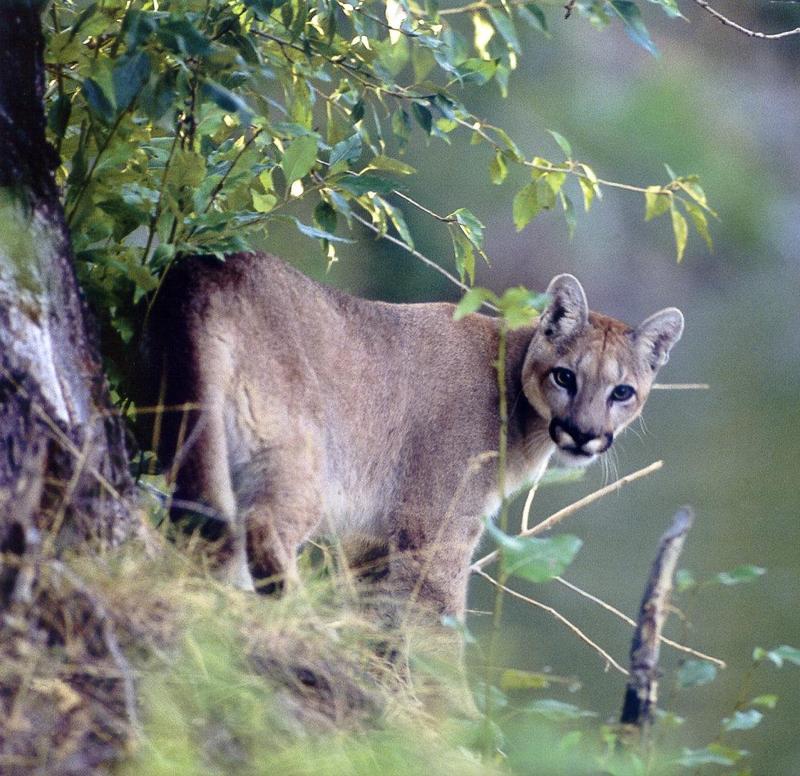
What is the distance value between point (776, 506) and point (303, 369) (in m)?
8.39

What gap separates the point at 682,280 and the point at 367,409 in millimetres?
11784

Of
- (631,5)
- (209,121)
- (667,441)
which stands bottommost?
(667,441)

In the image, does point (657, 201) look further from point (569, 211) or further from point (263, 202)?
point (263, 202)

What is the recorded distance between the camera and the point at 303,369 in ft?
13.5

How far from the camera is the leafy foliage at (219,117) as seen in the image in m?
3.51

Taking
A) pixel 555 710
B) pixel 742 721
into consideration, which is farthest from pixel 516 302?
pixel 742 721

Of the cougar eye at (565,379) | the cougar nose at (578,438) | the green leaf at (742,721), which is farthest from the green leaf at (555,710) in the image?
the cougar eye at (565,379)

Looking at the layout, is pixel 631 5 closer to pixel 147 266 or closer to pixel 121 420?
pixel 147 266

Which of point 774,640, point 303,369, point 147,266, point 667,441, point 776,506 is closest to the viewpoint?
point 147,266

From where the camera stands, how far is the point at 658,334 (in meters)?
5.16

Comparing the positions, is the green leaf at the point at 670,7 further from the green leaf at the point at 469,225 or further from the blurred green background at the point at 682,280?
the blurred green background at the point at 682,280

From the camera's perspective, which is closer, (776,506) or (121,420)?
(121,420)

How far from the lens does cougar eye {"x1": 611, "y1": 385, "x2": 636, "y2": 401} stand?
4.96 metres

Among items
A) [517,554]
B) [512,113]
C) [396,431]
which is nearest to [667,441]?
[512,113]
